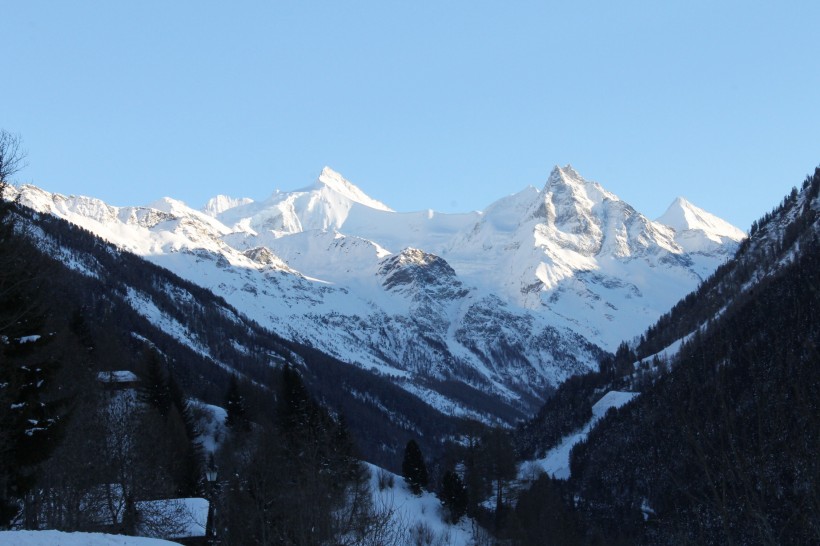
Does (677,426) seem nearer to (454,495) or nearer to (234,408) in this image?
(454,495)

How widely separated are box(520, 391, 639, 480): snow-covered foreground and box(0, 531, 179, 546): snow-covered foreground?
126007mm

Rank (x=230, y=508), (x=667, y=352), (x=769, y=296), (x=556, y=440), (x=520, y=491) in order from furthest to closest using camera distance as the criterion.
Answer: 1. (x=667, y=352)
2. (x=556, y=440)
3. (x=769, y=296)
4. (x=520, y=491)
5. (x=230, y=508)

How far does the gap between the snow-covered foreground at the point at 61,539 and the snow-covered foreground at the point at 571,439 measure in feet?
413

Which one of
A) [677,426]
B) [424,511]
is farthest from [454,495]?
[677,426]

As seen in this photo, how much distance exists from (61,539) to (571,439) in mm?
150615

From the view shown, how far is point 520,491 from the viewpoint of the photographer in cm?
8344

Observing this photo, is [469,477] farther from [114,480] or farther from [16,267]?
[16,267]

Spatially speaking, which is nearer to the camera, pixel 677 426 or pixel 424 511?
pixel 424 511

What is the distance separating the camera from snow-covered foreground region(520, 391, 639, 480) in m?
146

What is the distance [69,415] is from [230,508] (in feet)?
Answer: 47.6

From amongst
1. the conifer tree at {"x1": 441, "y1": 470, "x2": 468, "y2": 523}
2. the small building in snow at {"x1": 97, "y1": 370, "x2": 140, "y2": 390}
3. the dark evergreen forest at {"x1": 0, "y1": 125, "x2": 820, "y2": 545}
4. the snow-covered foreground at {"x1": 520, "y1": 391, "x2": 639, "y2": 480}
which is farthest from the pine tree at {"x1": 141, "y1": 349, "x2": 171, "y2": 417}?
the snow-covered foreground at {"x1": 520, "y1": 391, "x2": 639, "y2": 480}

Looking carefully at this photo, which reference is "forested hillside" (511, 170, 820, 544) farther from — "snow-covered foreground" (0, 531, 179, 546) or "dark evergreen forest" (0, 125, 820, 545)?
"snow-covered foreground" (0, 531, 179, 546)

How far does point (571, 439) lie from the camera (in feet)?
534

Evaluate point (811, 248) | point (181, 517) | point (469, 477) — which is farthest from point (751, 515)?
point (811, 248)
